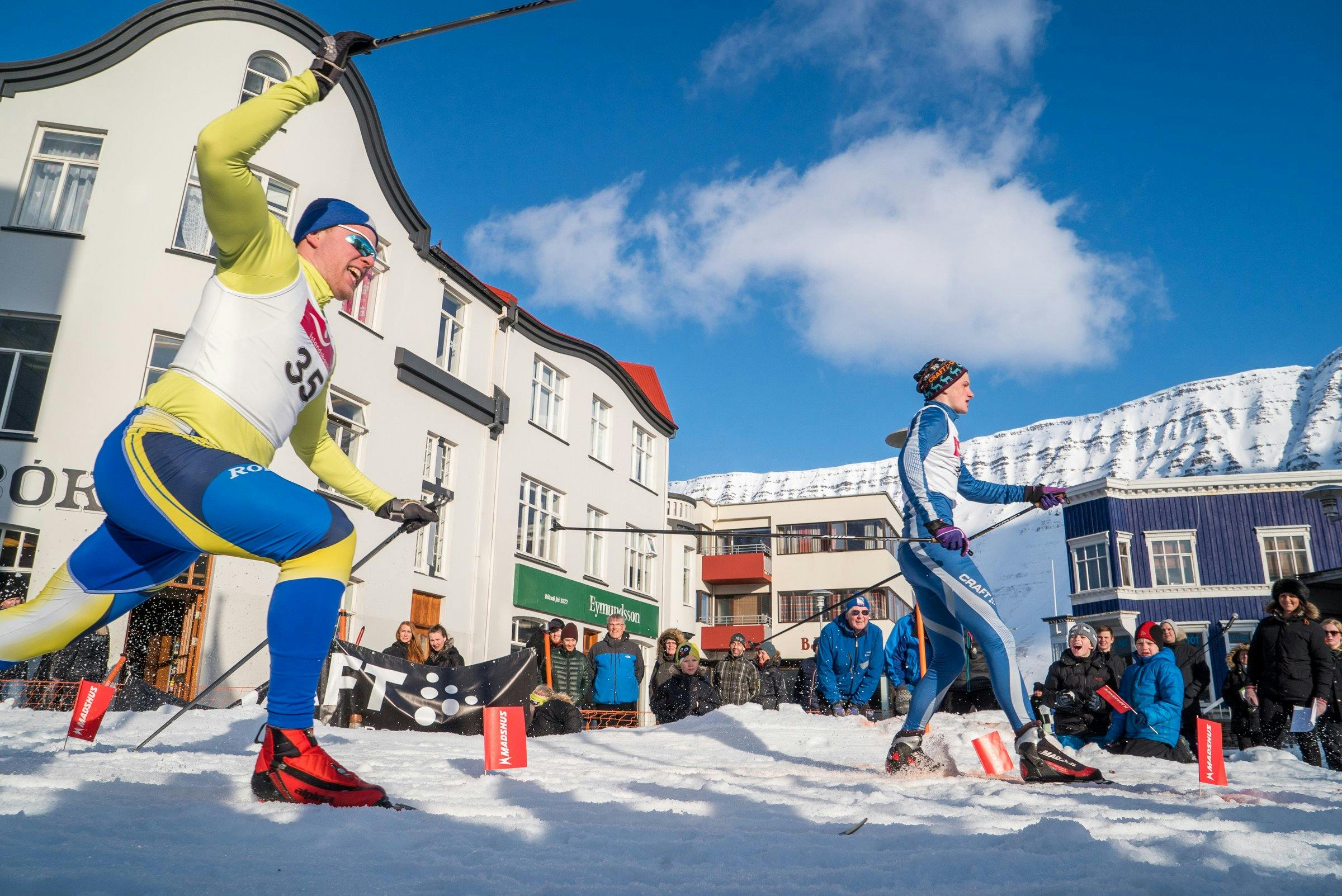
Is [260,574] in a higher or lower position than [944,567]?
higher

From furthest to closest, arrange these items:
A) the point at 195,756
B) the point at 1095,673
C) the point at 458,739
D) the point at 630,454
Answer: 1. the point at 630,454
2. the point at 1095,673
3. the point at 458,739
4. the point at 195,756

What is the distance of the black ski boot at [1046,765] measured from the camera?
4.35 metres

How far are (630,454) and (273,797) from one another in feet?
82.0

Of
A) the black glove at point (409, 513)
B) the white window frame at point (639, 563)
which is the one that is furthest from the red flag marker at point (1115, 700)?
the white window frame at point (639, 563)

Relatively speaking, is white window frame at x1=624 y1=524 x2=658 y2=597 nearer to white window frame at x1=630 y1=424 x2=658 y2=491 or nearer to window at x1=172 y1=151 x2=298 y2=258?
white window frame at x1=630 y1=424 x2=658 y2=491

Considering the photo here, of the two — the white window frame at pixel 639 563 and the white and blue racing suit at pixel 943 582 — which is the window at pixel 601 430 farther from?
the white and blue racing suit at pixel 943 582

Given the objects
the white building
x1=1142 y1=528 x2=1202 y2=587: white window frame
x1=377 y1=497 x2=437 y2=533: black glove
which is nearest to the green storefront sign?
the white building

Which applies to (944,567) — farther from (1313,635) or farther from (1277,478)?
(1277,478)

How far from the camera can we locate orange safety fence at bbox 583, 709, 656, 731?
11125mm

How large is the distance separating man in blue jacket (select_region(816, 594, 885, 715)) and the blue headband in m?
7.02

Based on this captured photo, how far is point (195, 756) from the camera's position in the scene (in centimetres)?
427

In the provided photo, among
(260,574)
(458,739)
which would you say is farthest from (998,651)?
(260,574)

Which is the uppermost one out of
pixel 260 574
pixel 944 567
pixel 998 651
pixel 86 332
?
pixel 86 332

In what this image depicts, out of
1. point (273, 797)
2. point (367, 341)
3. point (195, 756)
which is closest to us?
point (273, 797)
